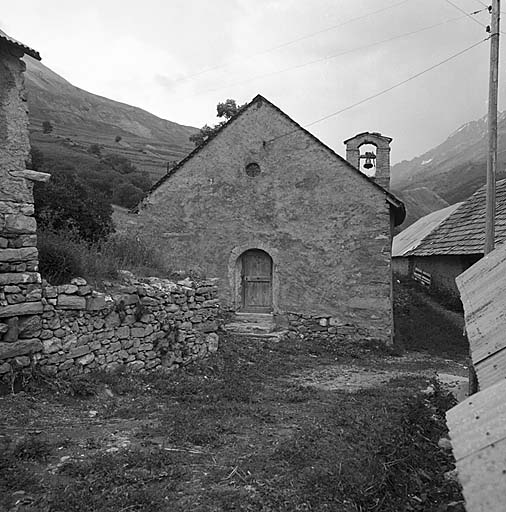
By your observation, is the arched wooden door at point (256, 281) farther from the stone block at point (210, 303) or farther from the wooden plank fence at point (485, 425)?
the wooden plank fence at point (485, 425)

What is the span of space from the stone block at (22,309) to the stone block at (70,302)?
303 millimetres

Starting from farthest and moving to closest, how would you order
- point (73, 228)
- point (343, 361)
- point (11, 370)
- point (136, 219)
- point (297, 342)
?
point (136, 219) < point (297, 342) < point (343, 361) < point (73, 228) < point (11, 370)

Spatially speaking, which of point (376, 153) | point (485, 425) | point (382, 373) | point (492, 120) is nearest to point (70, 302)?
point (485, 425)

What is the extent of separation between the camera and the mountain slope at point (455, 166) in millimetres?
73562

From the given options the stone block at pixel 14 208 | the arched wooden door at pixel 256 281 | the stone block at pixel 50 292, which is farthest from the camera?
the arched wooden door at pixel 256 281

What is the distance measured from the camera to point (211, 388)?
7.50 meters

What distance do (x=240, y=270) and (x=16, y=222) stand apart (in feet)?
26.2

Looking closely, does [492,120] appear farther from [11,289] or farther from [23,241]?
[11,289]

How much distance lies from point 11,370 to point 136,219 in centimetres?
852

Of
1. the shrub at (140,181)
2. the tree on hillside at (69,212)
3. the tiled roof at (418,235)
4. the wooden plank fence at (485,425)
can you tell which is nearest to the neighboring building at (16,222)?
the tree on hillside at (69,212)

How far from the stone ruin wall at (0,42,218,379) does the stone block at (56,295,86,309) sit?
0.04 ft

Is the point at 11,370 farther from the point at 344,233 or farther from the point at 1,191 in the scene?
the point at 344,233

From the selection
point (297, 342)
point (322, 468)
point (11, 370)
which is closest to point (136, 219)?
point (297, 342)

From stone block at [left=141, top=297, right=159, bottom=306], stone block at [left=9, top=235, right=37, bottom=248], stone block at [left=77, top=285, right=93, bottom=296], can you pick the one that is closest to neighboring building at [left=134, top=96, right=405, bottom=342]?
stone block at [left=141, top=297, right=159, bottom=306]
